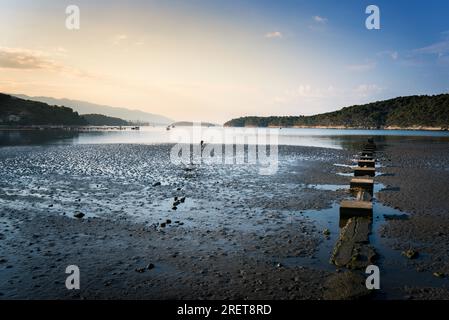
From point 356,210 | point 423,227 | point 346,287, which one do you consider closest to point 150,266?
point 346,287

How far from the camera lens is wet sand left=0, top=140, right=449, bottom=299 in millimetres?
9383

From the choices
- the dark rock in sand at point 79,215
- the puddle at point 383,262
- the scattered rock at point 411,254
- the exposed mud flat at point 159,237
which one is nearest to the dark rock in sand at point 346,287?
the exposed mud flat at point 159,237

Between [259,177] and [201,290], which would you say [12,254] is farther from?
[259,177]

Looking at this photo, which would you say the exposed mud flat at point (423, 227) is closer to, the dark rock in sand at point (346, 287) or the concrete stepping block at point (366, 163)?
the dark rock in sand at point (346, 287)

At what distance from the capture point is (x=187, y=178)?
1136 inches

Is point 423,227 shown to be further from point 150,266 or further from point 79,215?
point 79,215

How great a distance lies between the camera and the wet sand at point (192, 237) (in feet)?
30.8

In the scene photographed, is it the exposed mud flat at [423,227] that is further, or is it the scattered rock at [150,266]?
the scattered rock at [150,266]

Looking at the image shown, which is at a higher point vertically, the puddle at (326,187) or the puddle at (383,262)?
the puddle at (326,187)

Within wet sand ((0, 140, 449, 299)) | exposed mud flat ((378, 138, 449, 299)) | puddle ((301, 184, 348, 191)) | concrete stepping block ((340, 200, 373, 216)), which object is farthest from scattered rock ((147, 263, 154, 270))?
puddle ((301, 184, 348, 191))

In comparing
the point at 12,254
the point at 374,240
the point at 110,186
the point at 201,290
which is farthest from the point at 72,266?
the point at 110,186

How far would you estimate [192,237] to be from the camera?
540 inches

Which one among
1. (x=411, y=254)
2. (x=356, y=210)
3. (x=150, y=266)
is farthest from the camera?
(x=356, y=210)
